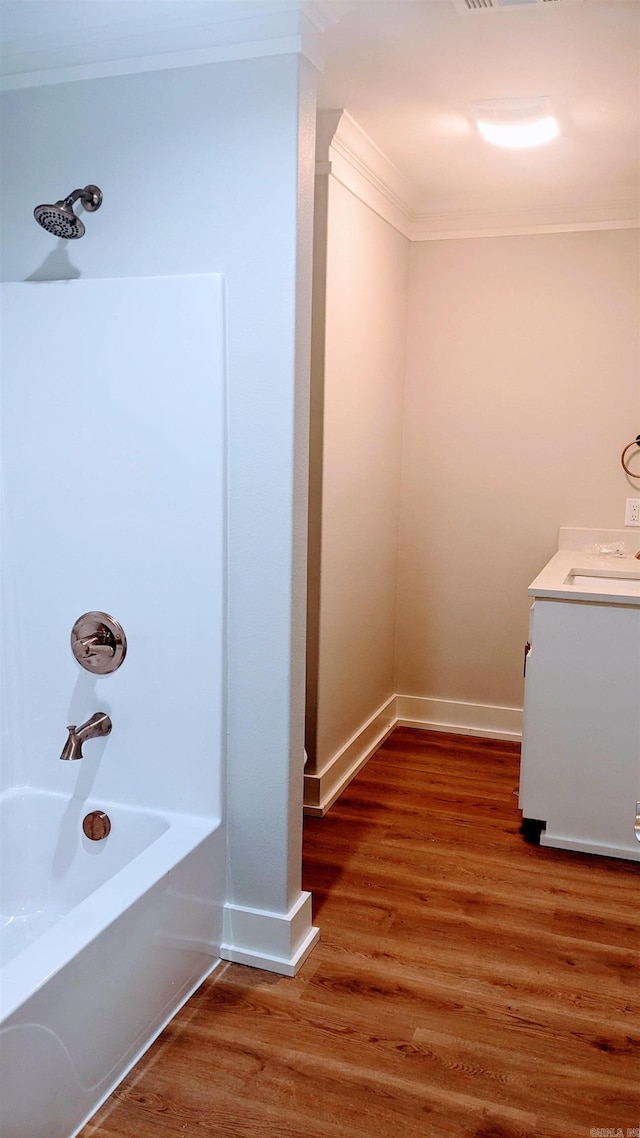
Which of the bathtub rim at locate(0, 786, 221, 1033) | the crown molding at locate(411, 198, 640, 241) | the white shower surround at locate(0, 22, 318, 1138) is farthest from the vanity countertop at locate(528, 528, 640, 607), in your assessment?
the bathtub rim at locate(0, 786, 221, 1033)

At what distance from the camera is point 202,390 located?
219cm

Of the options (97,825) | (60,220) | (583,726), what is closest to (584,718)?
(583,726)

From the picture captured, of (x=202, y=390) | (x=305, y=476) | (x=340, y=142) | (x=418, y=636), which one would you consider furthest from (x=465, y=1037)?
(x=340, y=142)

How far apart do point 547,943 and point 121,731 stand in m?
1.32

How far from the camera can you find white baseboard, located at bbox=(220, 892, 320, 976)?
231cm

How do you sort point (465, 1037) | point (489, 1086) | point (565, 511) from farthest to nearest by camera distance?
point (565, 511), point (465, 1037), point (489, 1086)

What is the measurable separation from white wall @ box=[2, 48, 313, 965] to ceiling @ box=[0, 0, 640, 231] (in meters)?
0.12

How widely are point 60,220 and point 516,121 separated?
154 cm

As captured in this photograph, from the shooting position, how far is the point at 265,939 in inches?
91.9

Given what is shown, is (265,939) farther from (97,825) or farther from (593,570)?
(593,570)

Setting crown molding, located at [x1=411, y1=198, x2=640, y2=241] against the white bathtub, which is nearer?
the white bathtub

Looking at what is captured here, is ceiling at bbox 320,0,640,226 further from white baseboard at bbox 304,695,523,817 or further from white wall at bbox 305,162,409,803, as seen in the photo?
white baseboard at bbox 304,695,523,817

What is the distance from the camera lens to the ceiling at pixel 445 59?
210 centimetres

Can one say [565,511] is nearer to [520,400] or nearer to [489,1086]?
[520,400]
